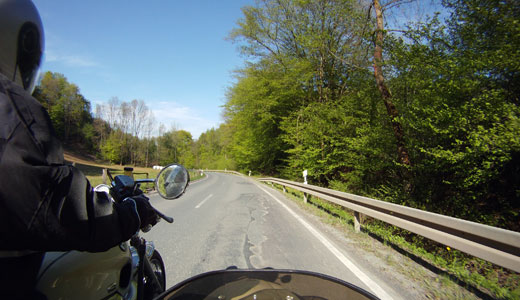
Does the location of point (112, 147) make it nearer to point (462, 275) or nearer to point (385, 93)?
point (385, 93)

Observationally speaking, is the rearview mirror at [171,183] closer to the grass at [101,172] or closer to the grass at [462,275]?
the grass at [101,172]

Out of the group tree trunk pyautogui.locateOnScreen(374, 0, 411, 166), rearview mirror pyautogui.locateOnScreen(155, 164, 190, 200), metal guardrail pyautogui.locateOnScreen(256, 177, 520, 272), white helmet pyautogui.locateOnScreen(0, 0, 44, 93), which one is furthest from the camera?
tree trunk pyautogui.locateOnScreen(374, 0, 411, 166)

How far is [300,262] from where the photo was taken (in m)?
4.08

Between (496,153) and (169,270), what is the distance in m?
7.29

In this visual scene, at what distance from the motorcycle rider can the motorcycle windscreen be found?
1.64 ft

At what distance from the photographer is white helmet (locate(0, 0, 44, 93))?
1.02 meters

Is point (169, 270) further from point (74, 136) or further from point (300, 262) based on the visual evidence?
point (74, 136)

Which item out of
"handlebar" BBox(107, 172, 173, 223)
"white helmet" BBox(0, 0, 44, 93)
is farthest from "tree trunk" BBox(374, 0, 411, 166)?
"white helmet" BBox(0, 0, 44, 93)

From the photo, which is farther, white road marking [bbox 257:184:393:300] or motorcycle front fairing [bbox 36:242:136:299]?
white road marking [bbox 257:184:393:300]

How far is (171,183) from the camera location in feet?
5.84

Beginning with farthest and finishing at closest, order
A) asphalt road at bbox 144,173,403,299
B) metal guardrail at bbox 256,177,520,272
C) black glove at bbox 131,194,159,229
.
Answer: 1. asphalt road at bbox 144,173,403,299
2. metal guardrail at bbox 256,177,520,272
3. black glove at bbox 131,194,159,229

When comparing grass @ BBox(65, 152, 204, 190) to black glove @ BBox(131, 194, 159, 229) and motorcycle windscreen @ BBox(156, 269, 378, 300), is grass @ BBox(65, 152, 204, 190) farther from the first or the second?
motorcycle windscreen @ BBox(156, 269, 378, 300)

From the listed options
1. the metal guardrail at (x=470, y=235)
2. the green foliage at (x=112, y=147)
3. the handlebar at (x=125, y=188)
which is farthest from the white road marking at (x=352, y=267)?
the green foliage at (x=112, y=147)

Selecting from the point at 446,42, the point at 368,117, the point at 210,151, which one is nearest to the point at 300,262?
the point at 446,42
